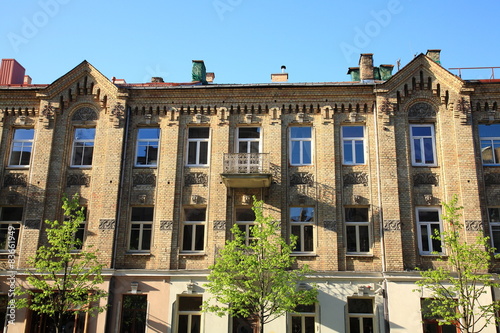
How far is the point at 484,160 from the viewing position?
19469mm

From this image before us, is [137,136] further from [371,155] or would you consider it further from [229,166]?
[371,155]

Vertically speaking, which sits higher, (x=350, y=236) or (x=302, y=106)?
(x=302, y=106)

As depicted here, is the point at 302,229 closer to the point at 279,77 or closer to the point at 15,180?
the point at 279,77

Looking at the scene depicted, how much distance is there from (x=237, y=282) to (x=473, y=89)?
12.3 meters

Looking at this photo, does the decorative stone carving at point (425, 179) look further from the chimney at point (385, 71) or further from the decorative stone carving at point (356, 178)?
the chimney at point (385, 71)

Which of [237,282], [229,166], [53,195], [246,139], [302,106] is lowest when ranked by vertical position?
[237,282]

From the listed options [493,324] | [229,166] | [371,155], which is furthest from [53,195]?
[493,324]

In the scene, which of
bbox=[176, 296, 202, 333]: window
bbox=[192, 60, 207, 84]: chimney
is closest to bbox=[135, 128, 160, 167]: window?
bbox=[192, 60, 207, 84]: chimney

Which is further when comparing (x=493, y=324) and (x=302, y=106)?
(x=302, y=106)

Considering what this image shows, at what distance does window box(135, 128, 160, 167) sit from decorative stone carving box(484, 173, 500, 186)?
13463mm

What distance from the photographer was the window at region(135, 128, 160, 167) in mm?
20266

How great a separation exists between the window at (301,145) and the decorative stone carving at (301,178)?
56 centimetres

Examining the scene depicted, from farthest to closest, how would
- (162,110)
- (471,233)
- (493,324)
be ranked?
(162,110) < (471,233) < (493,324)

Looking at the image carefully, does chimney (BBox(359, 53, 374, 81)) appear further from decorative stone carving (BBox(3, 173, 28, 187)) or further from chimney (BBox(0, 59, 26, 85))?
chimney (BBox(0, 59, 26, 85))
